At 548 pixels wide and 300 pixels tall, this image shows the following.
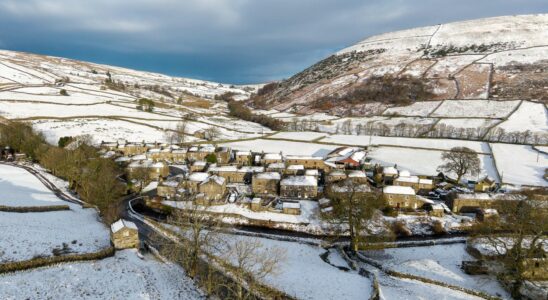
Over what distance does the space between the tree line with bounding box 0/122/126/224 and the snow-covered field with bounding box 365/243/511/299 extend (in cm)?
3182

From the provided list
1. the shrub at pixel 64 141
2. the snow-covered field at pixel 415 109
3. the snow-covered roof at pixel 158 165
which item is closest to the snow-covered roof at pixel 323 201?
the snow-covered roof at pixel 158 165

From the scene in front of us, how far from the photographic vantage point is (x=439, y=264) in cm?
3212

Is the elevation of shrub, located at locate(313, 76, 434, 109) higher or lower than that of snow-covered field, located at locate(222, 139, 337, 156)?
higher

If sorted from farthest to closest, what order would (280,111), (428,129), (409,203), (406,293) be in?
(280,111), (428,129), (409,203), (406,293)

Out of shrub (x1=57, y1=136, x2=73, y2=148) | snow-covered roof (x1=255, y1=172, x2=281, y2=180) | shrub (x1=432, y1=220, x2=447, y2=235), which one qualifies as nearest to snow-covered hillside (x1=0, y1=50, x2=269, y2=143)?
shrub (x1=57, y1=136, x2=73, y2=148)

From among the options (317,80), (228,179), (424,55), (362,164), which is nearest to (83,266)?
(228,179)

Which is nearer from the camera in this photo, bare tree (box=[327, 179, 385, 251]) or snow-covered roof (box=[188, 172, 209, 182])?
bare tree (box=[327, 179, 385, 251])

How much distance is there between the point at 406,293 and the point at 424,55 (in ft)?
637

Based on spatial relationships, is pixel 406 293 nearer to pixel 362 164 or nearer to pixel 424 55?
pixel 362 164

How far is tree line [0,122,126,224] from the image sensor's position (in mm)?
43031

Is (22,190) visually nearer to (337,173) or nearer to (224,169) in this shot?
(224,169)

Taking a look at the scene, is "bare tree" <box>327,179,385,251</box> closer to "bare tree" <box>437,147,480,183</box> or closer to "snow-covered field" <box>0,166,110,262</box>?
"bare tree" <box>437,147,480,183</box>

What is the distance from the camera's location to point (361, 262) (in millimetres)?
33375

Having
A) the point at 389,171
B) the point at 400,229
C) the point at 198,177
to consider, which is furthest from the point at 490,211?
the point at 198,177
